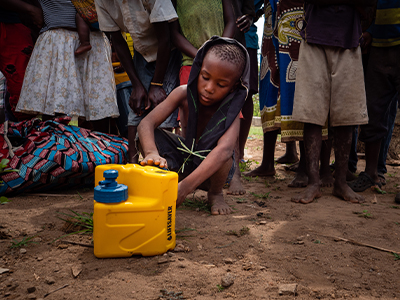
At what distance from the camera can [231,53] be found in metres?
2.03

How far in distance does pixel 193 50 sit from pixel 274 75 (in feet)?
3.55

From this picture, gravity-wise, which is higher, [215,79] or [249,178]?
[215,79]

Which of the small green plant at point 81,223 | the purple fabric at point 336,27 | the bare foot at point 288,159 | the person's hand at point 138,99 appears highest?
the purple fabric at point 336,27

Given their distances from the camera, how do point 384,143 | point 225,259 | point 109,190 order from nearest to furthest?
point 109,190 < point 225,259 < point 384,143

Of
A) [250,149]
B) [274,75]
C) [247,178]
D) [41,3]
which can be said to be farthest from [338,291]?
[250,149]

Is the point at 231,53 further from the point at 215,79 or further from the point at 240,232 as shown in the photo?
the point at 240,232

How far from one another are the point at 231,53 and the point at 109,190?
3.84ft

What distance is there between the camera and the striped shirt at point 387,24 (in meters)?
2.63

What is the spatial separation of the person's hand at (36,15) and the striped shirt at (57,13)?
0.03 metres

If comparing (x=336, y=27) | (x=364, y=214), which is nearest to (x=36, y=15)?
(x=336, y=27)

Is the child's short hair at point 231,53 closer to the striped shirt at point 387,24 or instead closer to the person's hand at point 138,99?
the person's hand at point 138,99

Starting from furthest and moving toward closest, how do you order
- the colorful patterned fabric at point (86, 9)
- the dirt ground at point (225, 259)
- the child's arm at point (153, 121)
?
the colorful patterned fabric at point (86, 9) < the child's arm at point (153, 121) < the dirt ground at point (225, 259)

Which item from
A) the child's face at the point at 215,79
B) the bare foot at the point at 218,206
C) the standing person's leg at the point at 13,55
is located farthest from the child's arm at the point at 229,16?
the standing person's leg at the point at 13,55

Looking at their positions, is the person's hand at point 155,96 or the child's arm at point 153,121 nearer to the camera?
the child's arm at point 153,121
